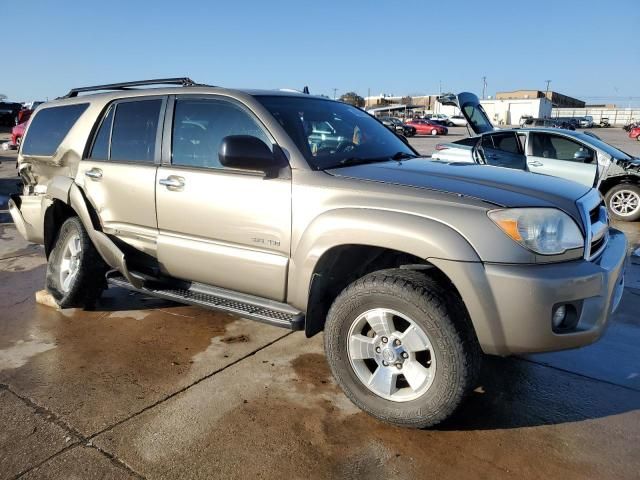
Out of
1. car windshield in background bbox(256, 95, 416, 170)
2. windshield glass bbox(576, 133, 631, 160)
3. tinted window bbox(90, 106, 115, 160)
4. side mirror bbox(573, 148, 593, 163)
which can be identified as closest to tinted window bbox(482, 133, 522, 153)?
side mirror bbox(573, 148, 593, 163)

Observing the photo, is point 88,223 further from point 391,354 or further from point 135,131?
point 391,354

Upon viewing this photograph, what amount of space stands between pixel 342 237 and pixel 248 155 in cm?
73

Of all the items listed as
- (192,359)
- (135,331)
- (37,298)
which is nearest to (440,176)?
(192,359)

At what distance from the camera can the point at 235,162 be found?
295cm

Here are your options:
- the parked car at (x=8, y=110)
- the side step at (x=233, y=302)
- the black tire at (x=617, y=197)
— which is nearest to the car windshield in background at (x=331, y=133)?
the side step at (x=233, y=302)

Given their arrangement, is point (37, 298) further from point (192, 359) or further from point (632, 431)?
point (632, 431)

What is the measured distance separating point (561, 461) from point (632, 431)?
55 centimetres

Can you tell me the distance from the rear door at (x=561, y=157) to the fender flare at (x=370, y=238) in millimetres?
6707

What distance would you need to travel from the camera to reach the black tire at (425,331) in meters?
2.52

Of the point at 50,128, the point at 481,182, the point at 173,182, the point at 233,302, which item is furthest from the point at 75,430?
the point at 50,128

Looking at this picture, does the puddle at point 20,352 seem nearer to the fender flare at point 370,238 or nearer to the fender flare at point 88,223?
the fender flare at point 88,223

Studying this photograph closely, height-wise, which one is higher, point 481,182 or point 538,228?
point 481,182

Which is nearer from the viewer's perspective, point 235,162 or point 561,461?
point 561,461

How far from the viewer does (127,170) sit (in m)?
3.85
